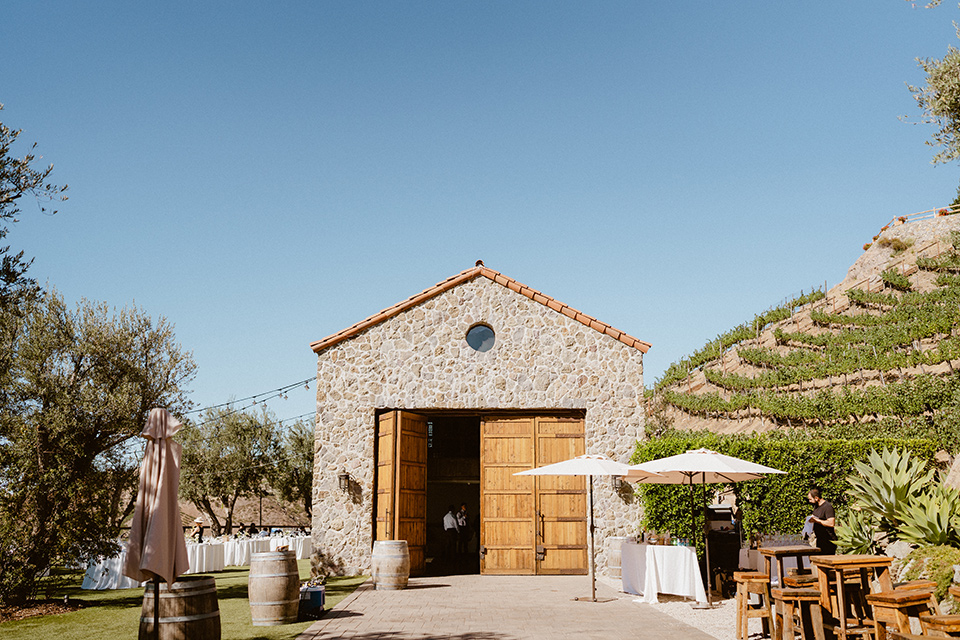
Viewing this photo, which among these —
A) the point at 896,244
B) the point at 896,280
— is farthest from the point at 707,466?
the point at 896,244

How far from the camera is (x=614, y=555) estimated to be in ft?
44.5

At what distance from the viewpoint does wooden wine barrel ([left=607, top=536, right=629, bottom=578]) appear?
13.5 m

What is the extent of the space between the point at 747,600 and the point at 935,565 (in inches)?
71.5

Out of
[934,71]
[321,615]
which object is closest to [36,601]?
[321,615]

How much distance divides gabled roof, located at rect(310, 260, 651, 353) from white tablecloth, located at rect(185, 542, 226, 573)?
5.82m

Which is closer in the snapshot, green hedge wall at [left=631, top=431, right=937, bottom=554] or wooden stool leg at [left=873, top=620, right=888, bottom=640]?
wooden stool leg at [left=873, top=620, right=888, bottom=640]

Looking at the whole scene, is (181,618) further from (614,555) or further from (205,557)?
(205,557)

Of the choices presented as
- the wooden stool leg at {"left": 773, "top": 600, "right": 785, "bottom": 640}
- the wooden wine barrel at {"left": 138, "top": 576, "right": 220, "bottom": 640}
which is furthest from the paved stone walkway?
the wooden wine barrel at {"left": 138, "top": 576, "right": 220, "bottom": 640}

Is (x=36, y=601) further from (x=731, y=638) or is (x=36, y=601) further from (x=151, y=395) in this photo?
(x=731, y=638)

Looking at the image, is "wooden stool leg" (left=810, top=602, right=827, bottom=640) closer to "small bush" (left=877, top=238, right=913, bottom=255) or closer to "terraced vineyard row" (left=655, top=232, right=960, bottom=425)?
"terraced vineyard row" (left=655, top=232, right=960, bottom=425)

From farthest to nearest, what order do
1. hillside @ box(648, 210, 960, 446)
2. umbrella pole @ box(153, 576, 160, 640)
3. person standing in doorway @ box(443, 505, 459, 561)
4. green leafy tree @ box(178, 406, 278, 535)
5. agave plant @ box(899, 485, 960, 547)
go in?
green leafy tree @ box(178, 406, 278, 535) < hillside @ box(648, 210, 960, 446) < person standing in doorway @ box(443, 505, 459, 561) < agave plant @ box(899, 485, 960, 547) < umbrella pole @ box(153, 576, 160, 640)

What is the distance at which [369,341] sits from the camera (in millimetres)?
15695

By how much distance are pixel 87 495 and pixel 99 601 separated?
7.08 ft

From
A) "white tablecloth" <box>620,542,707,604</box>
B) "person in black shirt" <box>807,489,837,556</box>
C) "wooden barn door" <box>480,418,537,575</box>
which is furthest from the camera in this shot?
"wooden barn door" <box>480,418,537,575</box>
